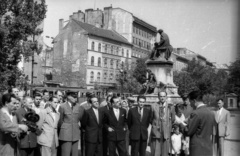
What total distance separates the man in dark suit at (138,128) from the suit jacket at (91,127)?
1016 millimetres

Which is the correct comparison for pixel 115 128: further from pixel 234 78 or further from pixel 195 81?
pixel 195 81

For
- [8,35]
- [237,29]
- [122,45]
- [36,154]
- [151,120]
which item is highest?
[122,45]

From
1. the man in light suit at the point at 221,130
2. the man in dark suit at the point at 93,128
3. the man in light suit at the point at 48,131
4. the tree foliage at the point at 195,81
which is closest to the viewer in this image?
the man in light suit at the point at 48,131

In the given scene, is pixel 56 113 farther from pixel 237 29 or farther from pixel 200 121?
pixel 237 29

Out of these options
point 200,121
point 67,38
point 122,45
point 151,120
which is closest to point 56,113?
point 151,120

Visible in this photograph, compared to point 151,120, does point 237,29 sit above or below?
above

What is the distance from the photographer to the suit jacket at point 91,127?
28.5 feet

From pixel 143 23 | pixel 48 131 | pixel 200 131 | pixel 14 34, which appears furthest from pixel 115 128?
pixel 143 23

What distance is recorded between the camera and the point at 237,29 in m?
7.52

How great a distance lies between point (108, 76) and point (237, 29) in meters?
56.1

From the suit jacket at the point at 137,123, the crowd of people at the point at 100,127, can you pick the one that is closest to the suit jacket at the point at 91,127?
the crowd of people at the point at 100,127

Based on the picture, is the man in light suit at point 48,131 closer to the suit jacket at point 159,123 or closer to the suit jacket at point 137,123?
the suit jacket at point 137,123

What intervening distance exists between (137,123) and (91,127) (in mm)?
1440

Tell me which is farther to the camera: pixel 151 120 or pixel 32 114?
pixel 151 120
